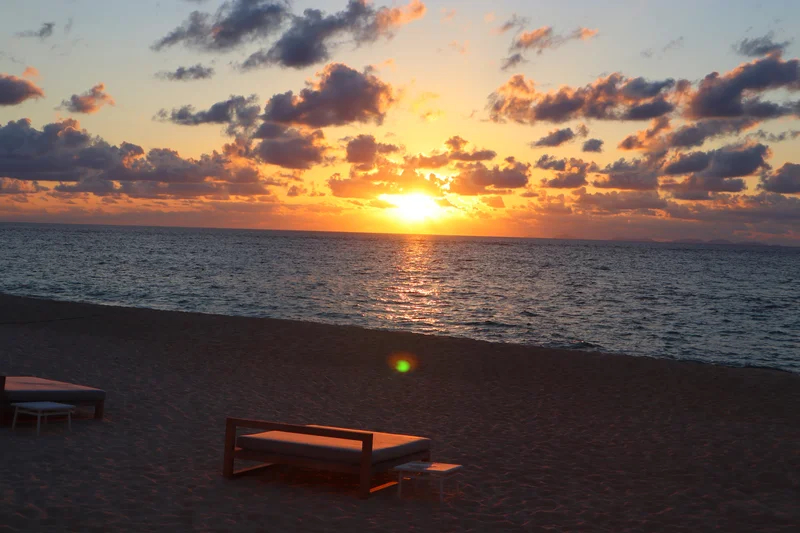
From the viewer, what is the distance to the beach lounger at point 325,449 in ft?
26.6

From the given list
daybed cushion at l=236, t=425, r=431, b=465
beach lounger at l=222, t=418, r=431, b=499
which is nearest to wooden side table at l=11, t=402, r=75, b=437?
beach lounger at l=222, t=418, r=431, b=499

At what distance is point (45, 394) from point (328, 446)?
5.12 meters

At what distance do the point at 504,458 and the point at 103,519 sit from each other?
5.43m

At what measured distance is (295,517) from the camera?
7.31m

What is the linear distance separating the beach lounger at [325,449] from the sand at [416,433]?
307 mm

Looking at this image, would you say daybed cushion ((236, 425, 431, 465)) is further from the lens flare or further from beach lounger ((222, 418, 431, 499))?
the lens flare

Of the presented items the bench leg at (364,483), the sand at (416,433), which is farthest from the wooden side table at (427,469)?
the bench leg at (364,483)

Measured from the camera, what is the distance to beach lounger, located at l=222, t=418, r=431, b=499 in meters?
8.12

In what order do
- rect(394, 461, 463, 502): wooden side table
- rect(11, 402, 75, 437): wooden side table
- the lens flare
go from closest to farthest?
rect(394, 461, 463, 502): wooden side table < rect(11, 402, 75, 437): wooden side table < the lens flare

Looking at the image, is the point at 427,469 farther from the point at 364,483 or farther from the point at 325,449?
the point at 325,449

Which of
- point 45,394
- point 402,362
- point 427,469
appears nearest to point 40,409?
point 45,394

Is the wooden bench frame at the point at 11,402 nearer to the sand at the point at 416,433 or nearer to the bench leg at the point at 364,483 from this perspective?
the sand at the point at 416,433

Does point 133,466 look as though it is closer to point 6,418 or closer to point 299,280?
point 6,418

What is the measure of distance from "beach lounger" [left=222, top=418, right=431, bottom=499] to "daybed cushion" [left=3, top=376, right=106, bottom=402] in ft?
12.1
